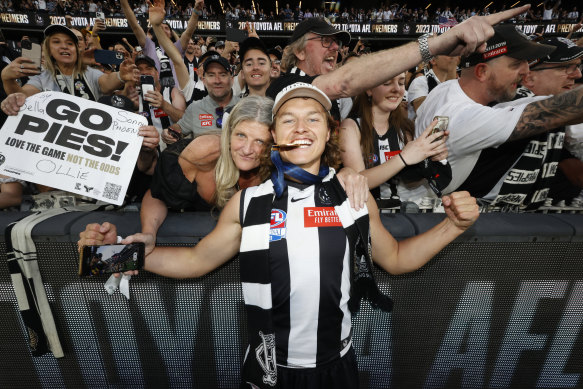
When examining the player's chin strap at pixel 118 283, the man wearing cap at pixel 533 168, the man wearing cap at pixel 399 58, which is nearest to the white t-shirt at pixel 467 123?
the man wearing cap at pixel 533 168

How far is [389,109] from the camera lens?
252 cm

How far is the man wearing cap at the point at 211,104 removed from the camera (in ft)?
11.5

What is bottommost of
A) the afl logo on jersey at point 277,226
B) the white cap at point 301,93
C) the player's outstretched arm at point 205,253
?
the player's outstretched arm at point 205,253

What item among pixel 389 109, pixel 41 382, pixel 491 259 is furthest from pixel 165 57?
pixel 491 259

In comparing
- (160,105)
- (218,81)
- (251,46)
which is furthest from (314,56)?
(160,105)

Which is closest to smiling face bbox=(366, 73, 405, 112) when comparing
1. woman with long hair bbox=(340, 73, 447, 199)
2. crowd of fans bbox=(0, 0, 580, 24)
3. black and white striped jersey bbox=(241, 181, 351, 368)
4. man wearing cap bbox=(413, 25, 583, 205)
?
woman with long hair bbox=(340, 73, 447, 199)

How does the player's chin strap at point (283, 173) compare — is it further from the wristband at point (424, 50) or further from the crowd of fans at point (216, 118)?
the wristband at point (424, 50)

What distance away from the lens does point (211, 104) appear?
3.67 metres

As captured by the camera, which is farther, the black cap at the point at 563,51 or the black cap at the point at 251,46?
the black cap at the point at 251,46

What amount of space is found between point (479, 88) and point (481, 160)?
1.74ft

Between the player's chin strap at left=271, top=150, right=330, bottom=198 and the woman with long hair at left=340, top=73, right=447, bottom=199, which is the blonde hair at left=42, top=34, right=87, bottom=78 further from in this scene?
the player's chin strap at left=271, top=150, right=330, bottom=198

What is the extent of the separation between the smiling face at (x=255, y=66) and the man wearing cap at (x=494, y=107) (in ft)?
6.63

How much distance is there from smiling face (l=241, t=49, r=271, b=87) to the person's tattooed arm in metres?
2.70

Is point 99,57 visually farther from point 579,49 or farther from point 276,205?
point 579,49
